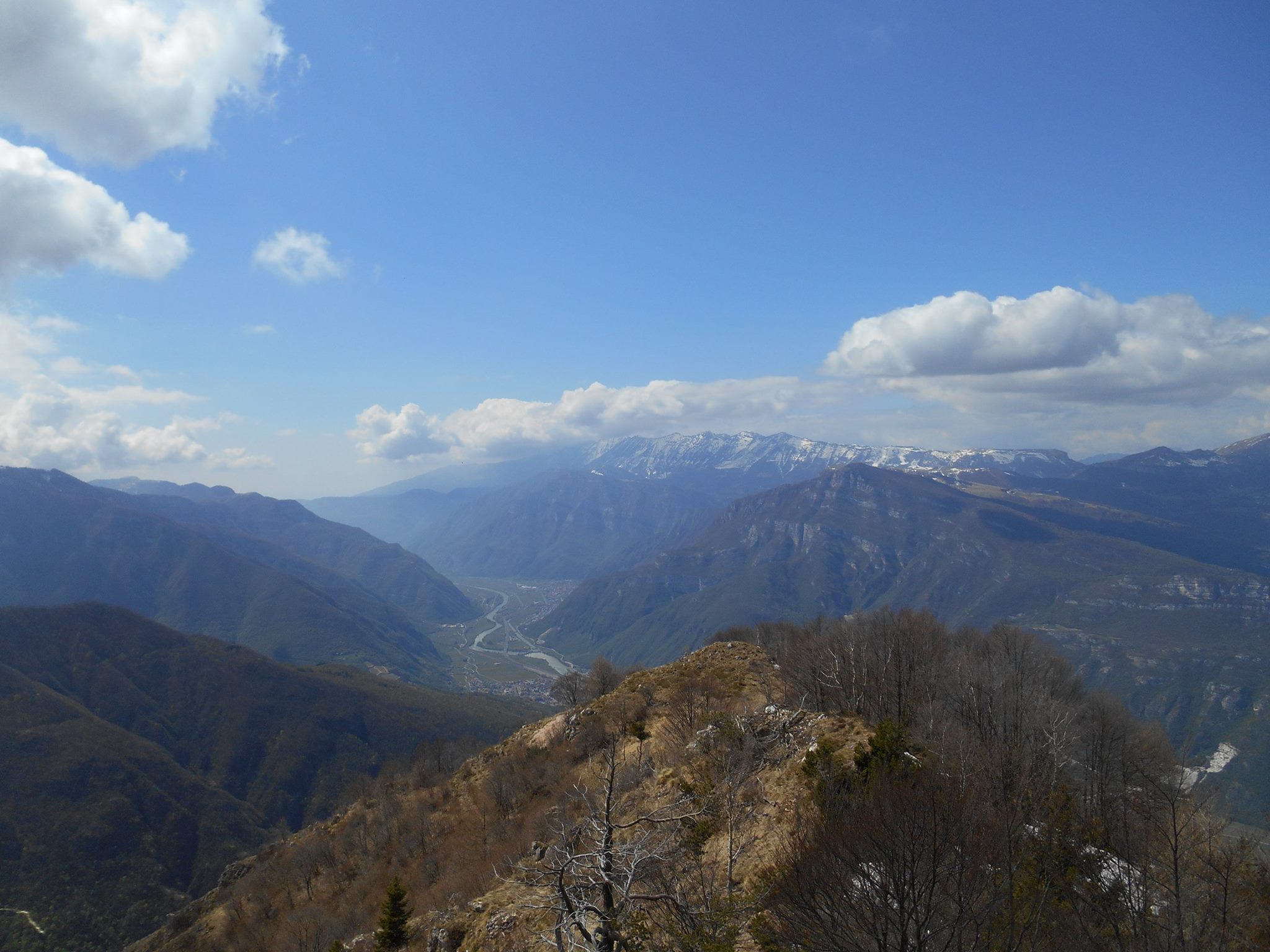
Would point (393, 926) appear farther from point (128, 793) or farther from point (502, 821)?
point (128, 793)

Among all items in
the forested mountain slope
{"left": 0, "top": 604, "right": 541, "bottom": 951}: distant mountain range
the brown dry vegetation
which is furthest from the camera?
{"left": 0, "top": 604, "right": 541, "bottom": 951}: distant mountain range

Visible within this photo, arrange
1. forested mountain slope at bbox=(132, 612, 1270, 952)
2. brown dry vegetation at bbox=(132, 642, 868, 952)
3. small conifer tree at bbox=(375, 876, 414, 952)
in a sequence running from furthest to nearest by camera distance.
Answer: small conifer tree at bbox=(375, 876, 414, 952) < brown dry vegetation at bbox=(132, 642, 868, 952) < forested mountain slope at bbox=(132, 612, 1270, 952)

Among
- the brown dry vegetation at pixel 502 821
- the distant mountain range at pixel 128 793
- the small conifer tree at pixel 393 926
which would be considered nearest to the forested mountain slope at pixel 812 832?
the brown dry vegetation at pixel 502 821

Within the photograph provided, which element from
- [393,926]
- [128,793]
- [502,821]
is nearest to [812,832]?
[393,926]

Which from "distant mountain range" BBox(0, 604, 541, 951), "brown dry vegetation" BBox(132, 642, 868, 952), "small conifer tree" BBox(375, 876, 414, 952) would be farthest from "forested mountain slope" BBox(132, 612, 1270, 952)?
"distant mountain range" BBox(0, 604, 541, 951)

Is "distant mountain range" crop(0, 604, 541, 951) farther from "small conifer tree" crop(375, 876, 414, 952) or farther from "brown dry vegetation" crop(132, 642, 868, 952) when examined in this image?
"small conifer tree" crop(375, 876, 414, 952)

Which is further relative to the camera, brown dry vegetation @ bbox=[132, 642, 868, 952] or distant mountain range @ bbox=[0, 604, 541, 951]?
distant mountain range @ bbox=[0, 604, 541, 951]

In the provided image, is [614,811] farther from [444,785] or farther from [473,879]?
[444,785]

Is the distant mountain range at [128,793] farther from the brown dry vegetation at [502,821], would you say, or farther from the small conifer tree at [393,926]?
the small conifer tree at [393,926]
